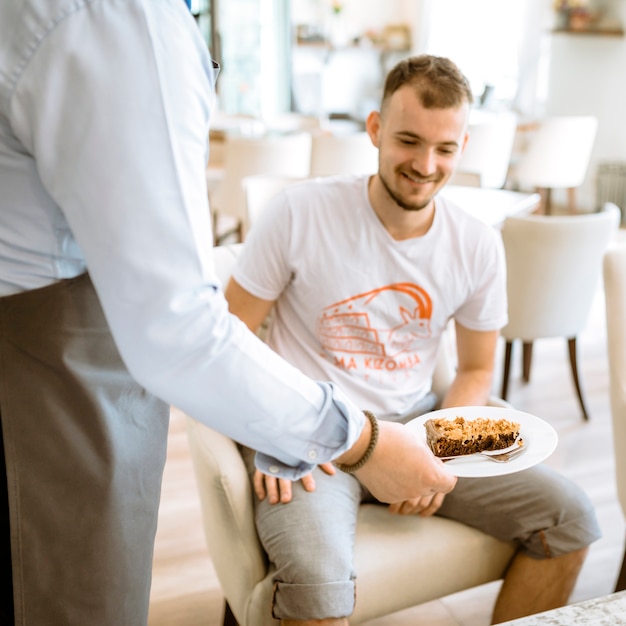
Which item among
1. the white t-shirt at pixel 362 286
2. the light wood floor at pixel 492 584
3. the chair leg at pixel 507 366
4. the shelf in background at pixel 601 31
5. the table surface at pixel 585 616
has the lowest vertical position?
the light wood floor at pixel 492 584

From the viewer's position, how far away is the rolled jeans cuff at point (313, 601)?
1330mm

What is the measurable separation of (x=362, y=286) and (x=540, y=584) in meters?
0.67

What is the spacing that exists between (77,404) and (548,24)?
286 inches

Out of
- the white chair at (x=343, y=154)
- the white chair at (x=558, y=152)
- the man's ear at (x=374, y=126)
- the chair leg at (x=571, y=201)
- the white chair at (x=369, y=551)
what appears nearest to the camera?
the white chair at (x=369, y=551)

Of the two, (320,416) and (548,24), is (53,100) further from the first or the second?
(548,24)

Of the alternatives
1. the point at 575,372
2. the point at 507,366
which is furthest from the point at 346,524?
the point at 575,372

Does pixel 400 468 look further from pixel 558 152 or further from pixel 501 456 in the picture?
pixel 558 152

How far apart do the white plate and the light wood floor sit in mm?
948

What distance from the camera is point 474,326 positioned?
1.75 metres

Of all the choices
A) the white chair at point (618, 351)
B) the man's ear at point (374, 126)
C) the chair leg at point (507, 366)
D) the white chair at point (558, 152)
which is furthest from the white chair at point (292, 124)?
the white chair at point (618, 351)

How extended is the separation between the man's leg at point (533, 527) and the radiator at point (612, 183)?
5151 millimetres

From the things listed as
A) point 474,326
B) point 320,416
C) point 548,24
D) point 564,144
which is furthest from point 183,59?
point 548,24

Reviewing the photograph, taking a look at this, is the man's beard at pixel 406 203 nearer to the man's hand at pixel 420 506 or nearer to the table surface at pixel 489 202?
the man's hand at pixel 420 506

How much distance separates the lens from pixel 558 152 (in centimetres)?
539
